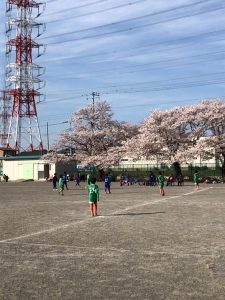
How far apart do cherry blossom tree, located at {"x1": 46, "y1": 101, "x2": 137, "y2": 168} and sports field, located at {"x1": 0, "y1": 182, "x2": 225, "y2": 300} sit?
151 feet

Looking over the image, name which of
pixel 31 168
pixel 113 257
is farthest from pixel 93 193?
pixel 31 168

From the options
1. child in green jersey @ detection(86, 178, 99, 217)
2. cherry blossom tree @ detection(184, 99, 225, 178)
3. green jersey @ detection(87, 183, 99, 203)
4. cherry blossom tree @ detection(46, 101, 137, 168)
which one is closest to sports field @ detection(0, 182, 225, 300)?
child in green jersey @ detection(86, 178, 99, 217)

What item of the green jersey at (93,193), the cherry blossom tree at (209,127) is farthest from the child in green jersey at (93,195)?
the cherry blossom tree at (209,127)

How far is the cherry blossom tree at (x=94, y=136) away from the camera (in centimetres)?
6228

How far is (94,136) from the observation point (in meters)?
62.6

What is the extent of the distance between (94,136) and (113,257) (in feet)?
177

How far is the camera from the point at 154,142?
175 feet

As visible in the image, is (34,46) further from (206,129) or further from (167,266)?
(167,266)

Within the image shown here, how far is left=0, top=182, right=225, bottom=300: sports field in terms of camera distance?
660 centimetres

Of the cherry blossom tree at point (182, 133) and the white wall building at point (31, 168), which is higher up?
the cherry blossom tree at point (182, 133)

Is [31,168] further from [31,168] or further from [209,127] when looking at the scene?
[209,127]

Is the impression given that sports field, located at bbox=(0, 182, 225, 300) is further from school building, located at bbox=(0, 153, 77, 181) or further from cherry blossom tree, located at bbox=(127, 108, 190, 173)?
school building, located at bbox=(0, 153, 77, 181)

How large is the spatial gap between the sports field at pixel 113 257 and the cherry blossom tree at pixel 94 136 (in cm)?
4617

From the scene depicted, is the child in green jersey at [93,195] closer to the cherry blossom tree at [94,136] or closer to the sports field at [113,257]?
the sports field at [113,257]
